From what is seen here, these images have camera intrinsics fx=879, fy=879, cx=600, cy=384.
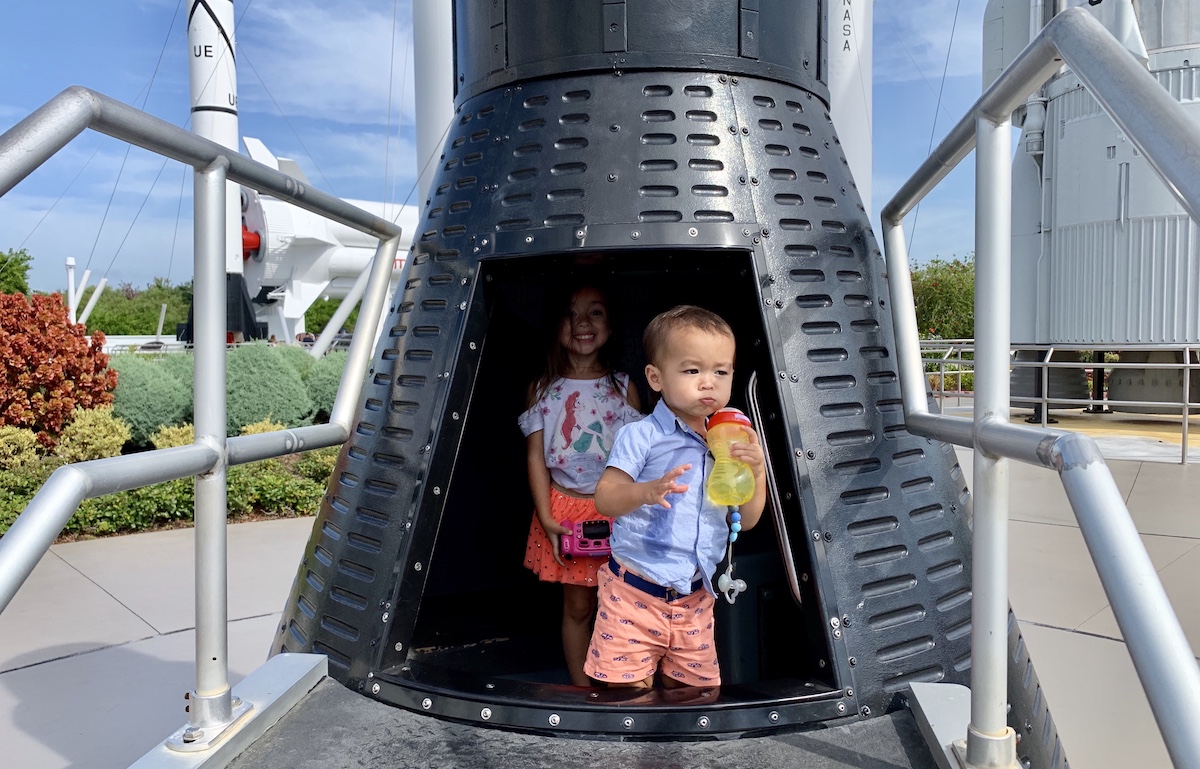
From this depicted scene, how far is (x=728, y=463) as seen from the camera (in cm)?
173

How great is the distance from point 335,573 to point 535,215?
0.88 m

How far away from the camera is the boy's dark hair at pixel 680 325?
178cm

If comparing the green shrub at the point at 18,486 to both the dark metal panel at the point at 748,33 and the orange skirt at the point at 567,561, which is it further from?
the dark metal panel at the point at 748,33

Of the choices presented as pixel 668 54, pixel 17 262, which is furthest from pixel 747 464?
pixel 17 262

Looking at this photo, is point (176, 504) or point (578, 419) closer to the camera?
point (578, 419)

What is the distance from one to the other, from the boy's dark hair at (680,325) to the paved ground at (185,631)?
182cm

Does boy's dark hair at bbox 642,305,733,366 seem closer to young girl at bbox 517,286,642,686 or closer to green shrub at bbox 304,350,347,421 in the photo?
young girl at bbox 517,286,642,686

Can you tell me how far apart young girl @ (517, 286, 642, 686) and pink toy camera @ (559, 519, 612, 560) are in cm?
2

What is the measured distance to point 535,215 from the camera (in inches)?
73.2

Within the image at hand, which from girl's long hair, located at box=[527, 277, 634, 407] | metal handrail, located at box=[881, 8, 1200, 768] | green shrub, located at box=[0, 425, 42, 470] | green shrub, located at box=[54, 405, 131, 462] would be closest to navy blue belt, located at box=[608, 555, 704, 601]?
metal handrail, located at box=[881, 8, 1200, 768]

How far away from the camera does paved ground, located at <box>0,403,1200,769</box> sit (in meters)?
2.84

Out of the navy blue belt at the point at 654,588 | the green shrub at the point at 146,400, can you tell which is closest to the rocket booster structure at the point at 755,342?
the navy blue belt at the point at 654,588

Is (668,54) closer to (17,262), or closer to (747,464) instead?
(747,464)

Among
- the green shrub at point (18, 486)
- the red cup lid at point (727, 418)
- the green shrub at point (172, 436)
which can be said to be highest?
the red cup lid at point (727, 418)
